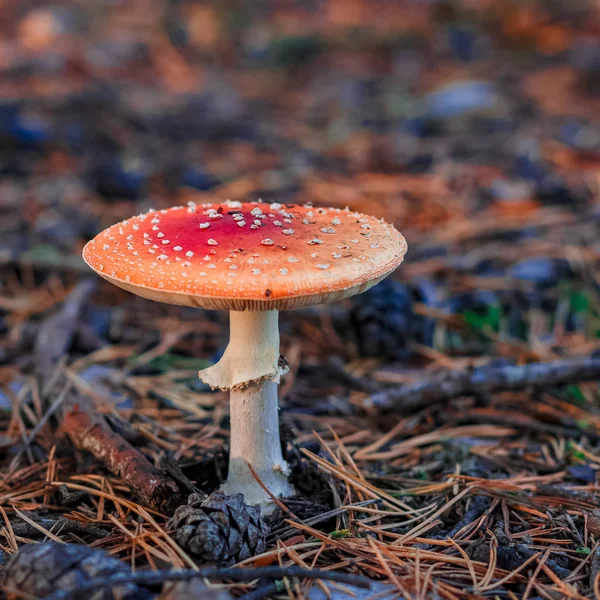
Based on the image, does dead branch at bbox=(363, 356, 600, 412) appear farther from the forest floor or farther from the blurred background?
the blurred background

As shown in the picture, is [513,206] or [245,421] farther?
[513,206]

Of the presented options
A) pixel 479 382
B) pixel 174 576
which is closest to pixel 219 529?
pixel 174 576

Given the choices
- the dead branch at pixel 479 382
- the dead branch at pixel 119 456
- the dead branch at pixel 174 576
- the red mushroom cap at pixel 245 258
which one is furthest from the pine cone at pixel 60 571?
the dead branch at pixel 479 382

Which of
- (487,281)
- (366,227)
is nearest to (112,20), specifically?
(487,281)

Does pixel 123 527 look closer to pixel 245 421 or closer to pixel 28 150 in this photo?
pixel 245 421

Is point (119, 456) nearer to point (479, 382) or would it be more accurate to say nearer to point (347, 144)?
point (479, 382)

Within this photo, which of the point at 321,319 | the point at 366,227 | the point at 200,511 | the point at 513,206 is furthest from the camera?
the point at 513,206
